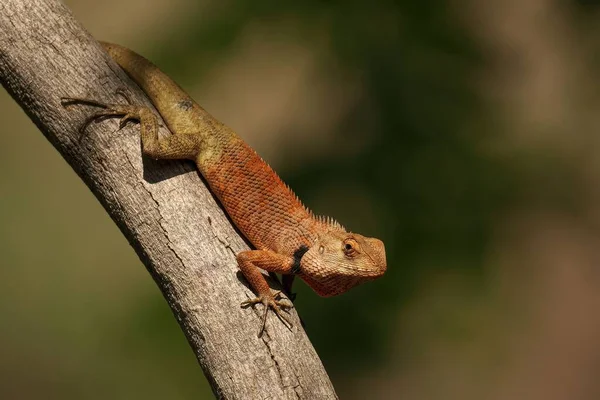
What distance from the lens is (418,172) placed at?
5.56m

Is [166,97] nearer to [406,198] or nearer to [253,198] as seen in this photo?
[253,198]

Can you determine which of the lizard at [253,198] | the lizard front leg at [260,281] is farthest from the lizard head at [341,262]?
the lizard front leg at [260,281]

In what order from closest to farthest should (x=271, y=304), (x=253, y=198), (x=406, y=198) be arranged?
(x=271, y=304) → (x=253, y=198) → (x=406, y=198)

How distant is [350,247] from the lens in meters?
3.34

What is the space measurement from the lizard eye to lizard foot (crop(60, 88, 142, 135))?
120 centimetres

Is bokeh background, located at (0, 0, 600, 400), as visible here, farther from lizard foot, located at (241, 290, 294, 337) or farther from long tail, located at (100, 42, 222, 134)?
lizard foot, located at (241, 290, 294, 337)

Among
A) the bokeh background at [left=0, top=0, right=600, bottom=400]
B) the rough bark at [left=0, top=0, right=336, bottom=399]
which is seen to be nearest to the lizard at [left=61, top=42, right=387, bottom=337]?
the rough bark at [left=0, top=0, right=336, bottom=399]

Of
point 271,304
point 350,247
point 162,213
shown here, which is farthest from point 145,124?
point 350,247

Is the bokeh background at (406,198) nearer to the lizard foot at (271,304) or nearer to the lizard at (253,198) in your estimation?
the lizard at (253,198)

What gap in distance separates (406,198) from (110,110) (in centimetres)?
311

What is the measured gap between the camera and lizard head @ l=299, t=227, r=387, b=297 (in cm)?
335

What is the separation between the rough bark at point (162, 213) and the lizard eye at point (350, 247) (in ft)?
1.82

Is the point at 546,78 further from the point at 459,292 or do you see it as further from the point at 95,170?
the point at 95,170

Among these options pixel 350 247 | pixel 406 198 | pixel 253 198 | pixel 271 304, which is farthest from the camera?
pixel 406 198
